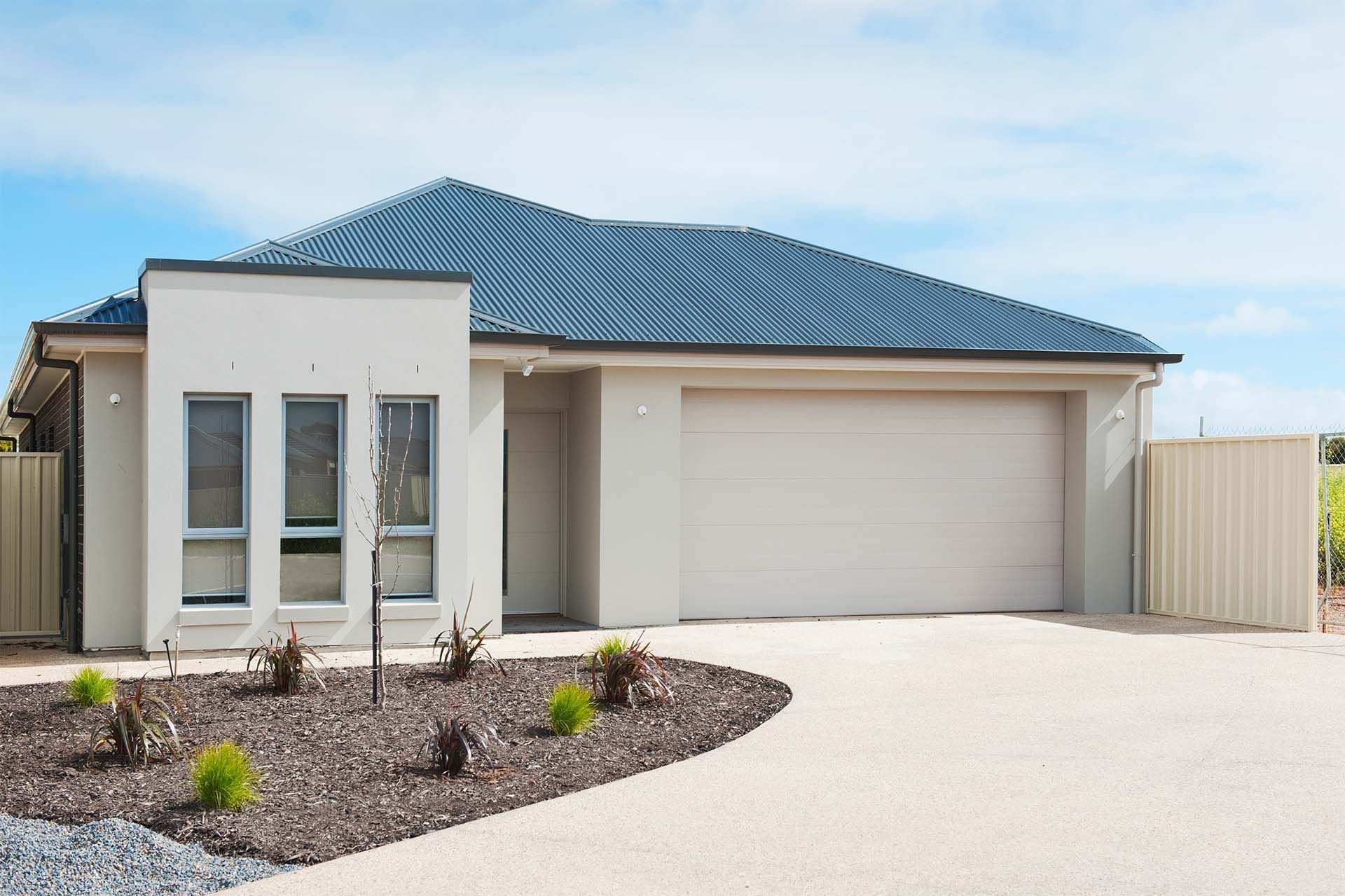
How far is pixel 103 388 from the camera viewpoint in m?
11.9

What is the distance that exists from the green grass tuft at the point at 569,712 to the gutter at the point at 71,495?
255 inches

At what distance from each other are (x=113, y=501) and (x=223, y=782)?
6.52 m

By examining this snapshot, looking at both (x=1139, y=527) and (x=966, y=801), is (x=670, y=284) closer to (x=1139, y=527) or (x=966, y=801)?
(x=1139, y=527)

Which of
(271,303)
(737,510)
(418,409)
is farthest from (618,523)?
(271,303)

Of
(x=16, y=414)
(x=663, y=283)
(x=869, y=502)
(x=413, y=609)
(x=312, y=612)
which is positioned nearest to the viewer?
(x=312, y=612)

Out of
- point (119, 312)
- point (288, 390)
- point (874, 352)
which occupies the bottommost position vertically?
point (288, 390)

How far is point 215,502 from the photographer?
11539 millimetres

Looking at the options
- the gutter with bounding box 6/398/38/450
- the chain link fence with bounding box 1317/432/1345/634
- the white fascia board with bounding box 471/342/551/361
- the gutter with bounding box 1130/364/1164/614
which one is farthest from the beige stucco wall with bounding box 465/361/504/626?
the chain link fence with bounding box 1317/432/1345/634

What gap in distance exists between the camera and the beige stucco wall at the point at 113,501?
38.8 feet

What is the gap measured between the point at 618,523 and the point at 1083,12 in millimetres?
7626

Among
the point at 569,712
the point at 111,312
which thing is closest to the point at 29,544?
the point at 111,312

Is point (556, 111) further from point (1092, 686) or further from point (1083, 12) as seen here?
point (1092, 686)

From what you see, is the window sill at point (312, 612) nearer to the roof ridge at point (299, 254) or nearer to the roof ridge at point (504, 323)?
the roof ridge at point (504, 323)

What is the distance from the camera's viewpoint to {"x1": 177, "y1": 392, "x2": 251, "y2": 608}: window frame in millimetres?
11398
